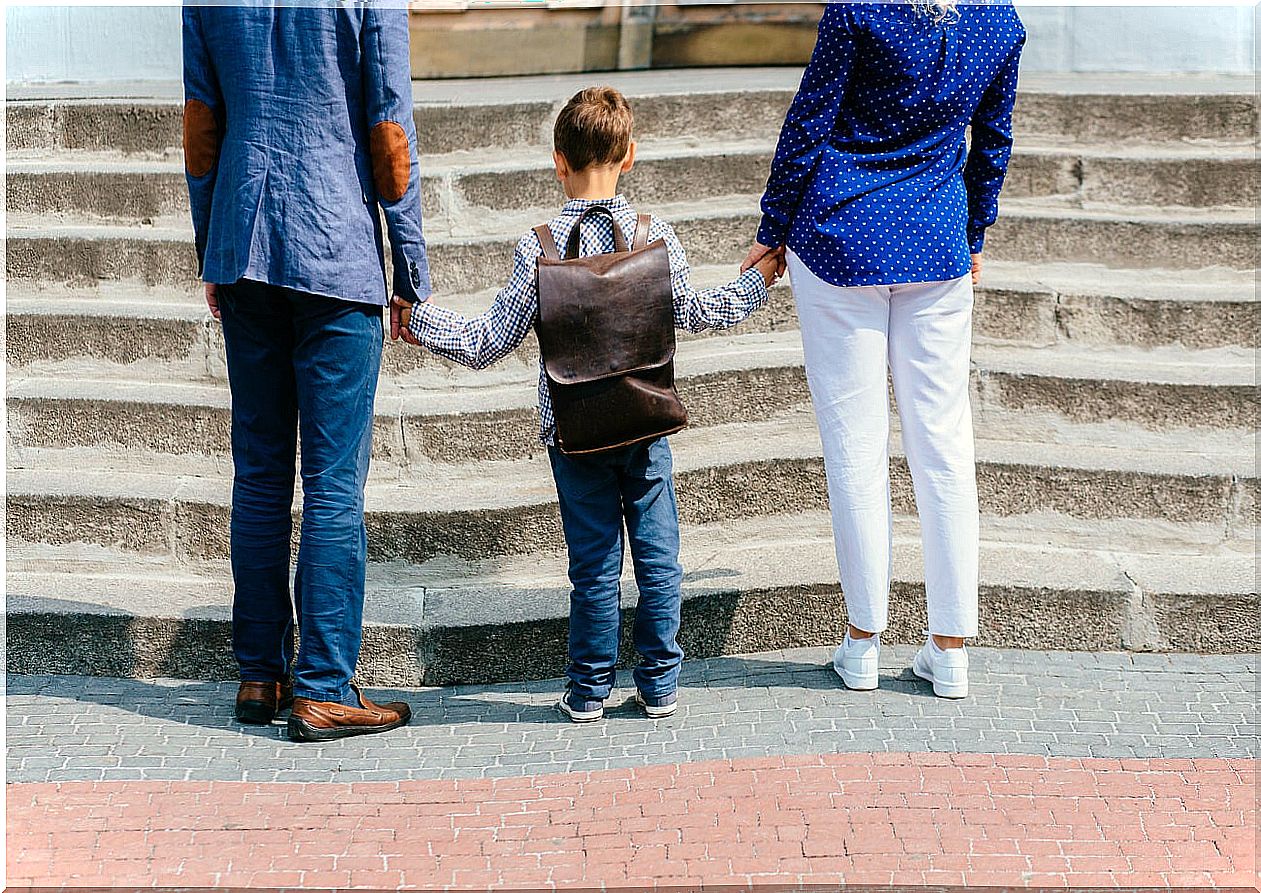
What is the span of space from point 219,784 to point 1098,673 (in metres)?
2.54

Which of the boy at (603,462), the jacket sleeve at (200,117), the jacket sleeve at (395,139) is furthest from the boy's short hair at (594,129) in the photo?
the jacket sleeve at (200,117)

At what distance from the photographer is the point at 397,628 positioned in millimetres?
4109

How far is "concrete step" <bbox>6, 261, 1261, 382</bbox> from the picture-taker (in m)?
5.25

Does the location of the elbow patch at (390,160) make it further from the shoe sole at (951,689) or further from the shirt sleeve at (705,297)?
the shoe sole at (951,689)

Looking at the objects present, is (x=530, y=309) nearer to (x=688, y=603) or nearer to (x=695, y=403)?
(x=688, y=603)

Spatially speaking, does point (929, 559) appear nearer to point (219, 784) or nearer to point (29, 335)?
point (219, 784)

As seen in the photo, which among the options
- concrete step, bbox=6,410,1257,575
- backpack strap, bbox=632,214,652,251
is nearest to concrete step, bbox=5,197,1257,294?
concrete step, bbox=6,410,1257,575

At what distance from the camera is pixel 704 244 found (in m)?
5.81

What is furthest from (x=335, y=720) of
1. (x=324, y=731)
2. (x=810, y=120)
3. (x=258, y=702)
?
(x=810, y=120)

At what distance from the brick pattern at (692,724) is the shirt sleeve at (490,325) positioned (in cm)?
105

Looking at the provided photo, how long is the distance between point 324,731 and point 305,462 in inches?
28.7

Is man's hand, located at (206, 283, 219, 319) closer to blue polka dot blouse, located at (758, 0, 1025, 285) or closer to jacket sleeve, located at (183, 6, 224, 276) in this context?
jacket sleeve, located at (183, 6, 224, 276)

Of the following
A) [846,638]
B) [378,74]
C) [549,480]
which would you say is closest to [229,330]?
[378,74]

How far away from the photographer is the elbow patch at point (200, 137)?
11.7ft
